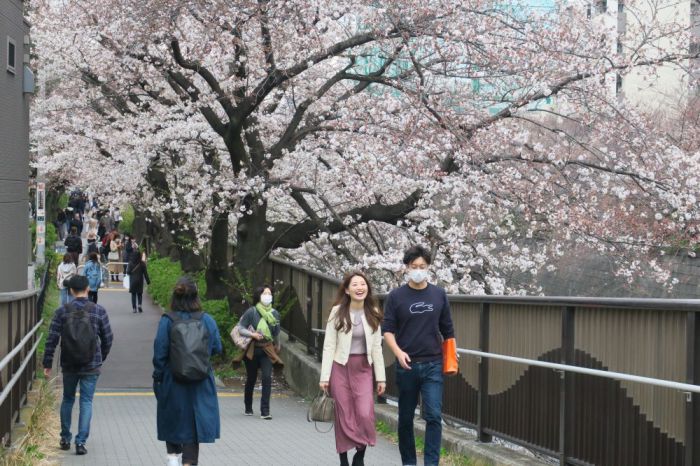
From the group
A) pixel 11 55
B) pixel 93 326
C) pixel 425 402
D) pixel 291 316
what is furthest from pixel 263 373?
pixel 11 55

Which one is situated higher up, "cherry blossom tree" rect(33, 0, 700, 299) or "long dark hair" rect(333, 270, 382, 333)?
"cherry blossom tree" rect(33, 0, 700, 299)

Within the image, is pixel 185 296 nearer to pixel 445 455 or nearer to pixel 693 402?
pixel 445 455

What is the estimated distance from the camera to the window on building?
16.3m

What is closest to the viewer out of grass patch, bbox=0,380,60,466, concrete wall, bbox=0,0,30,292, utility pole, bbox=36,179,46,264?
grass patch, bbox=0,380,60,466

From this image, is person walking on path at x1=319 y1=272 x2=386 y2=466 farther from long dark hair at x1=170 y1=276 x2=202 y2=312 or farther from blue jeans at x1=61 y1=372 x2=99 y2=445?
blue jeans at x1=61 y1=372 x2=99 y2=445

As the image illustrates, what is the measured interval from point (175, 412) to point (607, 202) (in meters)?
12.2

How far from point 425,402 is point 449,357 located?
0.40 m

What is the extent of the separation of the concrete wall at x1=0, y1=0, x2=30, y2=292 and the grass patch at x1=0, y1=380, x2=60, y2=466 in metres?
4.12

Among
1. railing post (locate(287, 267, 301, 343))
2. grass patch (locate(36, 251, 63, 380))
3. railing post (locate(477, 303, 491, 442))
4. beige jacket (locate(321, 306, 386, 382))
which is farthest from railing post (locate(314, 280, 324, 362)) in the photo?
beige jacket (locate(321, 306, 386, 382))

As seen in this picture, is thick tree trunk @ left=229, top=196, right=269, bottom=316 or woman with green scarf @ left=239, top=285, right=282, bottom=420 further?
thick tree trunk @ left=229, top=196, right=269, bottom=316

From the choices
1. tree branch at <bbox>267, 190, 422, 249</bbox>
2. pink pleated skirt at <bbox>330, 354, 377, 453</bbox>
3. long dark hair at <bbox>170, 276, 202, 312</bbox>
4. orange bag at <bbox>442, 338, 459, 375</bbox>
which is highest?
tree branch at <bbox>267, 190, 422, 249</bbox>

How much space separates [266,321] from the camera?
13609mm

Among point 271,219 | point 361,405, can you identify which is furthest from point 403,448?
point 271,219

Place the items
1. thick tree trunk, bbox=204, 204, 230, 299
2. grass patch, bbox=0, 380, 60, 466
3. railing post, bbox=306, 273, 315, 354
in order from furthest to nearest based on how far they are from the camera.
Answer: thick tree trunk, bbox=204, 204, 230, 299, railing post, bbox=306, 273, 315, 354, grass patch, bbox=0, 380, 60, 466
